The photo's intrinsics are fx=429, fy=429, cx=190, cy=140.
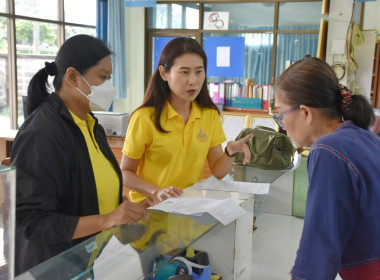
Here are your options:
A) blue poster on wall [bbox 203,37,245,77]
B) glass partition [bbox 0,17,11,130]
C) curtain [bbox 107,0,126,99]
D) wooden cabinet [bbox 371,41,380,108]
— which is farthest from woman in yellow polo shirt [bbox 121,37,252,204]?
wooden cabinet [bbox 371,41,380,108]

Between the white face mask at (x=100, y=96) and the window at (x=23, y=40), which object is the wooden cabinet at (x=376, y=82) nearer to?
the window at (x=23, y=40)

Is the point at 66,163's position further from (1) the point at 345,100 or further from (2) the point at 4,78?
(2) the point at 4,78

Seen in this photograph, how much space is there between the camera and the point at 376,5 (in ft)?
21.6

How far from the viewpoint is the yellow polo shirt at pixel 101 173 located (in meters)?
1.42

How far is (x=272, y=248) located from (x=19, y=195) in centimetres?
130

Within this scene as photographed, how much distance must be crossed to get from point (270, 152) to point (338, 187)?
129cm

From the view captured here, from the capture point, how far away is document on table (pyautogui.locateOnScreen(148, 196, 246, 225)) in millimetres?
1435

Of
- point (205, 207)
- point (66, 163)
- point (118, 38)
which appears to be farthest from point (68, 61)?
point (118, 38)

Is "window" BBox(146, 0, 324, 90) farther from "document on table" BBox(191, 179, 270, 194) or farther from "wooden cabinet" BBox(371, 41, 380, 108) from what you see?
"document on table" BBox(191, 179, 270, 194)

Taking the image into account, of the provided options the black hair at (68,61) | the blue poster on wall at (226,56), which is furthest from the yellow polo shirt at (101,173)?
the blue poster on wall at (226,56)

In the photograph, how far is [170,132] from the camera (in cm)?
188

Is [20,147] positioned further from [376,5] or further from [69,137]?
[376,5]

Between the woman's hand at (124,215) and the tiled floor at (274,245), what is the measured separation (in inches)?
28.1

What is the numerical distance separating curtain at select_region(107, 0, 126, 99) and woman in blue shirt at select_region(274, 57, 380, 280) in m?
5.57
